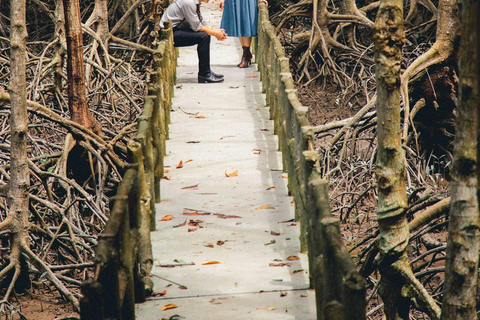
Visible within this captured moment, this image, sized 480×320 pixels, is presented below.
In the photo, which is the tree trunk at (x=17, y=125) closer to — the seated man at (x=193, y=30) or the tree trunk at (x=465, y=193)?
the tree trunk at (x=465, y=193)

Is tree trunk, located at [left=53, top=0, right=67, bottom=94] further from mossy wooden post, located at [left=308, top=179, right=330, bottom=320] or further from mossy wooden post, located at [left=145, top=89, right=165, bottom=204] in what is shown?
mossy wooden post, located at [left=308, top=179, right=330, bottom=320]

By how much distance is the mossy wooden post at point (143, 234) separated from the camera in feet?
14.9

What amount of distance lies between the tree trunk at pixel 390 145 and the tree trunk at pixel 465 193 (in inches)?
27.3

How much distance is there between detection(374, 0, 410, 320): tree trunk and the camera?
151 inches

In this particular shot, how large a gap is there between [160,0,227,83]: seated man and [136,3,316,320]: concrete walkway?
957 mm

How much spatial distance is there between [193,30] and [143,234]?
5.62m

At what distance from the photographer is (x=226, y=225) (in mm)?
5609

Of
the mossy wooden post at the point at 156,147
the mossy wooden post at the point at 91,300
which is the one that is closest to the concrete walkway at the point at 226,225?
the mossy wooden post at the point at 156,147

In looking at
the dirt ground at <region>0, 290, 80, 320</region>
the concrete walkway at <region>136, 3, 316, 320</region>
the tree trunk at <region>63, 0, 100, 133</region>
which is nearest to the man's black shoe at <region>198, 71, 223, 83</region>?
the concrete walkway at <region>136, 3, 316, 320</region>

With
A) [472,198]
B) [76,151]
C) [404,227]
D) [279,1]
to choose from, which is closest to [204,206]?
[76,151]

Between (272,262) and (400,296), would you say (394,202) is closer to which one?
(400,296)

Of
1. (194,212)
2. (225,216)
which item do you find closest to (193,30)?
(194,212)

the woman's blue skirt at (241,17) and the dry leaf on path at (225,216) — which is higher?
the woman's blue skirt at (241,17)

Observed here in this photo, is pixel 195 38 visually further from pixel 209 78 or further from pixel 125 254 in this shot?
pixel 125 254
